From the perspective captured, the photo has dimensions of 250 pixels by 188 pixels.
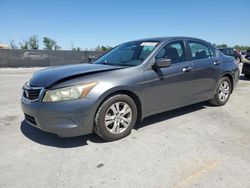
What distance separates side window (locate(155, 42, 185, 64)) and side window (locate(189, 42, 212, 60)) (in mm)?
320

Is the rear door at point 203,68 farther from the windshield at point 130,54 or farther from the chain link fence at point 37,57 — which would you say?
the chain link fence at point 37,57

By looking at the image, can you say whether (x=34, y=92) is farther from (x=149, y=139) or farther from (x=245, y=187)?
(x=245, y=187)

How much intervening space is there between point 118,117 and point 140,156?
2.53 ft

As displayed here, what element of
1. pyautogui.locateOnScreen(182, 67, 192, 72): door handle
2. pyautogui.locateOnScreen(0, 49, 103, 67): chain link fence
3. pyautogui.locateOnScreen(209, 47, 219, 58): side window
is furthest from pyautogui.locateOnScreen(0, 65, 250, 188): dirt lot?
pyautogui.locateOnScreen(0, 49, 103, 67): chain link fence

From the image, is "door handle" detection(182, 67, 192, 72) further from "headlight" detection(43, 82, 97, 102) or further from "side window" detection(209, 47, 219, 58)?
"headlight" detection(43, 82, 97, 102)

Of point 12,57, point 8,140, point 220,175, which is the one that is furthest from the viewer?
point 12,57

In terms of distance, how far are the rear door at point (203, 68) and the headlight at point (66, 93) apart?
2.45 m

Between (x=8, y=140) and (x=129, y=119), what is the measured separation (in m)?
1.93

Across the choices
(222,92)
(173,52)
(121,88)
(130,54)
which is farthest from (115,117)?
(222,92)

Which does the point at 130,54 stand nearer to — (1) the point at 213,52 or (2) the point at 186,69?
(2) the point at 186,69

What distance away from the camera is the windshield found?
444 centimetres

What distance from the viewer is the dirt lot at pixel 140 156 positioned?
2821 millimetres

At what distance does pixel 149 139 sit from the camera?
398cm

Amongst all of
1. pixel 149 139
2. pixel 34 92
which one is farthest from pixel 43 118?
pixel 149 139
